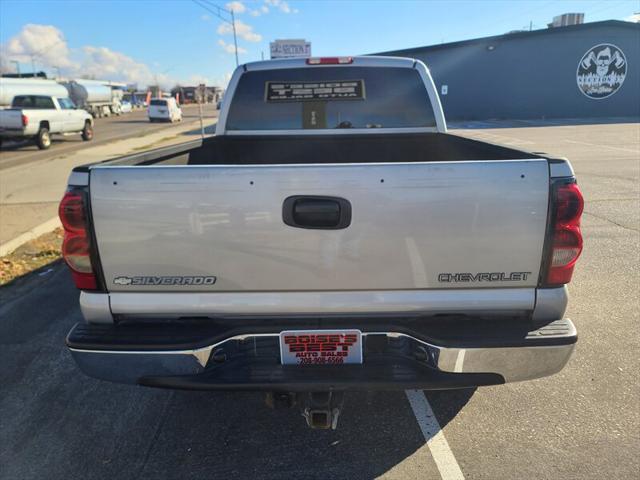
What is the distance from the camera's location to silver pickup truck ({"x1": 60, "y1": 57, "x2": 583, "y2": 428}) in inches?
80.0

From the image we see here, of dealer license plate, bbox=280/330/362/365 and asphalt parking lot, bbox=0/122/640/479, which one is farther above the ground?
dealer license plate, bbox=280/330/362/365

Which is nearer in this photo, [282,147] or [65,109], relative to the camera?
[282,147]

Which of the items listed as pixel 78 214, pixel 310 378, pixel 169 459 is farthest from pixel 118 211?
pixel 169 459

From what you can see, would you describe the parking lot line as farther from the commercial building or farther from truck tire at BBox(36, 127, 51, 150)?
the commercial building

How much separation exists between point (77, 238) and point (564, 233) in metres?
2.23

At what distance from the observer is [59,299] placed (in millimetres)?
4785

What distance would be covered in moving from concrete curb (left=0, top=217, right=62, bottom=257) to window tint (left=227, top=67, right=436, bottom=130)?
13.3 ft

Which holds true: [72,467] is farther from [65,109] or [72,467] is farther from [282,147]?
[65,109]

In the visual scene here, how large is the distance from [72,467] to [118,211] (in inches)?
58.8

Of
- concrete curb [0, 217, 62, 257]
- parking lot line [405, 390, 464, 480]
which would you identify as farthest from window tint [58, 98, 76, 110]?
parking lot line [405, 390, 464, 480]

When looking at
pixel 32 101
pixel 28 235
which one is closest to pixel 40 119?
pixel 32 101

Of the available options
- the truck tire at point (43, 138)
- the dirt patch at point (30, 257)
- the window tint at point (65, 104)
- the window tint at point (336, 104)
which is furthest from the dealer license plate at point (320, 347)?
the window tint at point (65, 104)

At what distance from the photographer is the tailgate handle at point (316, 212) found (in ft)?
6.71

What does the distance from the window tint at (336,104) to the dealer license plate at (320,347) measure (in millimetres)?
2575
